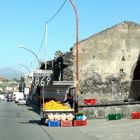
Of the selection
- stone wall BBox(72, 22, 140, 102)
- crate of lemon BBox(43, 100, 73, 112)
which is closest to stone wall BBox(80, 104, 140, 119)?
crate of lemon BBox(43, 100, 73, 112)

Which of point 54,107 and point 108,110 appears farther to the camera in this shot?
point 108,110

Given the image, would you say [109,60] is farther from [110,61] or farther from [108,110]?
[108,110]

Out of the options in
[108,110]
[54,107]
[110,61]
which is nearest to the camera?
[54,107]

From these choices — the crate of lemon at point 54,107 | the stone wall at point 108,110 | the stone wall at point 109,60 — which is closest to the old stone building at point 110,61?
the stone wall at point 109,60

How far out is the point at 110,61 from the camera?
5162cm

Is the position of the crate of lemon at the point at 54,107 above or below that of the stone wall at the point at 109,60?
below

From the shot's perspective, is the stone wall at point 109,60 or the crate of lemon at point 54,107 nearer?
the crate of lemon at point 54,107

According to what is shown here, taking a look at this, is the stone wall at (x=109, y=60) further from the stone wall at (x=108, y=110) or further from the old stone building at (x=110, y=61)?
the stone wall at (x=108, y=110)

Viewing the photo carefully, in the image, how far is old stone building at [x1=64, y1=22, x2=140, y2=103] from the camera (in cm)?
5012

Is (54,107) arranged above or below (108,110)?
above

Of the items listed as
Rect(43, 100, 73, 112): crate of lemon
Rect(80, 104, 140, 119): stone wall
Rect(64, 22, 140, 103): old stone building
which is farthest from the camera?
Rect(64, 22, 140, 103): old stone building

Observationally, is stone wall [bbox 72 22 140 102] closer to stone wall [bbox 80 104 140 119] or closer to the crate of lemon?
stone wall [bbox 80 104 140 119]

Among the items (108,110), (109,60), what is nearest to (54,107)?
(108,110)

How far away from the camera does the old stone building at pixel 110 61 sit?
5012cm
